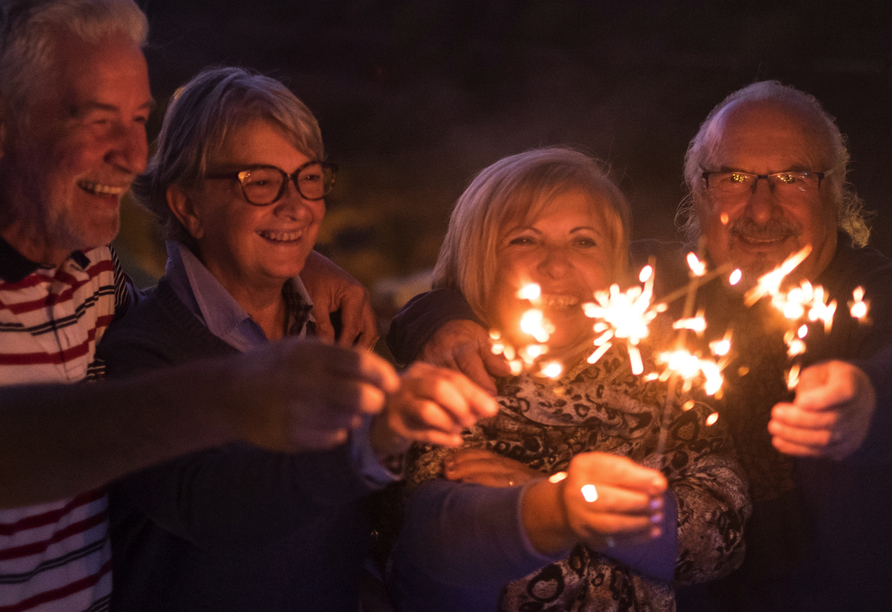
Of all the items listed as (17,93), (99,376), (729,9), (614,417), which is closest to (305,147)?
(17,93)

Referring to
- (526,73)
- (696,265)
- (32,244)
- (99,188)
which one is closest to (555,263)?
(696,265)

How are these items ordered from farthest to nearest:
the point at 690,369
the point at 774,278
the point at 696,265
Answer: the point at 696,265, the point at 774,278, the point at 690,369

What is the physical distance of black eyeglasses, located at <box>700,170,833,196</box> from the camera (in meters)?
1.84

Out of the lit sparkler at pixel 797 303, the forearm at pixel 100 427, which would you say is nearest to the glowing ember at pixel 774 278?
the lit sparkler at pixel 797 303

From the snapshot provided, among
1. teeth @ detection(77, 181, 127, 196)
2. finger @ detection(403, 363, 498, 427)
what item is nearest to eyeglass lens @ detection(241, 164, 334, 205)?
teeth @ detection(77, 181, 127, 196)

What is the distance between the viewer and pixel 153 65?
168 inches

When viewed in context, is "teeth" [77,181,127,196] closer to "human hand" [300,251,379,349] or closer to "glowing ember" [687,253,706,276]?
"human hand" [300,251,379,349]

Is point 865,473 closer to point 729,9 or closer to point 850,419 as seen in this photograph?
point 850,419

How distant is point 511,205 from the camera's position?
1.58 metres

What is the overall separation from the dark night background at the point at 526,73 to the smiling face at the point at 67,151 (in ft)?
9.84

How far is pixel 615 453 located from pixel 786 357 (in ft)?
1.95

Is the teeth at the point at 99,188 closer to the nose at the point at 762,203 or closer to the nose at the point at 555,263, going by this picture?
the nose at the point at 555,263

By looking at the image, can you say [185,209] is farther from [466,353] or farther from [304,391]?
[304,391]

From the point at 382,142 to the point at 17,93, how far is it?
382 centimetres
